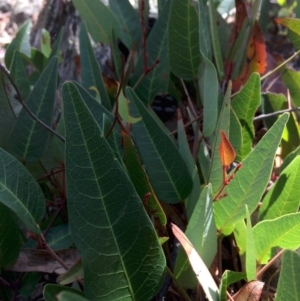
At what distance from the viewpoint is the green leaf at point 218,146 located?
700 millimetres

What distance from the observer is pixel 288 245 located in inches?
26.1

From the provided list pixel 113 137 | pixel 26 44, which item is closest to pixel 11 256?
pixel 113 137

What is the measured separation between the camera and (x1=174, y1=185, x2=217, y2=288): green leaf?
632mm

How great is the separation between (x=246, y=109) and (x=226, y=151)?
21cm

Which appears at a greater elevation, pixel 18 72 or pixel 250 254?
pixel 18 72

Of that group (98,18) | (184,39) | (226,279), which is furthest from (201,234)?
(98,18)

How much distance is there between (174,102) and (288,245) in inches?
25.5

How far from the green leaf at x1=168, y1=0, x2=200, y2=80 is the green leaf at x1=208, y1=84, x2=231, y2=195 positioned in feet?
0.81

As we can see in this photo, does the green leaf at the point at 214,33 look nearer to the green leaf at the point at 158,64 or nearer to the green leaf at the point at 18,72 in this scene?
the green leaf at the point at 158,64

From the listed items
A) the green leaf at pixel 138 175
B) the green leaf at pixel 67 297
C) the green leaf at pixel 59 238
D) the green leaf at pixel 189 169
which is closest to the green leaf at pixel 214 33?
the green leaf at pixel 189 169

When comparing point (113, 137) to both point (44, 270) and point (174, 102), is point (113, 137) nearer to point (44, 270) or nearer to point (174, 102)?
point (44, 270)

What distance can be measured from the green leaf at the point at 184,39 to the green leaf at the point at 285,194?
13.4 inches

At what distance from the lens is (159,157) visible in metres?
0.75

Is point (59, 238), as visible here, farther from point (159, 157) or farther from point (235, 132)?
point (235, 132)
